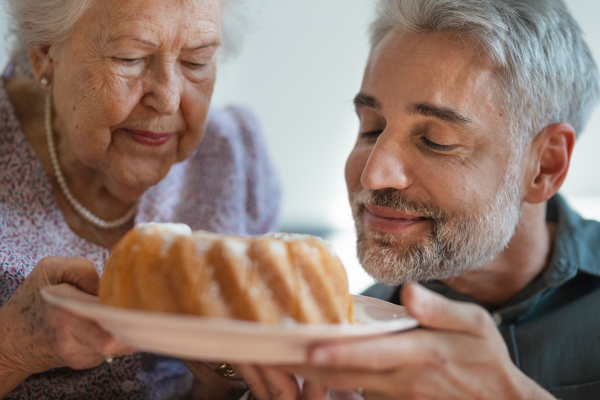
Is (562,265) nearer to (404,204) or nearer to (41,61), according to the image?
(404,204)

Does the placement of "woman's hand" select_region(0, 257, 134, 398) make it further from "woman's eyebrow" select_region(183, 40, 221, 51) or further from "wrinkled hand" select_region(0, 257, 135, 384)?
"woman's eyebrow" select_region(183, 40, 221, 51)

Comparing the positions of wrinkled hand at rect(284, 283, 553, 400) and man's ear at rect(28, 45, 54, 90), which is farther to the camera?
man's ear at rect(28, 45, 54, 90)

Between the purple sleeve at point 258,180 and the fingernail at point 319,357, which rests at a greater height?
the fingernail at point 319,357

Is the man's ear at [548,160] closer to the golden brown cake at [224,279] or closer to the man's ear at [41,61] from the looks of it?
the golden brown cake at [224,279]

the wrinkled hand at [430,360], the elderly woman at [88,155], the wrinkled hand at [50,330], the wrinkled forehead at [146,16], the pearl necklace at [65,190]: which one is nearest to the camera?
the wrinkled hand at [430,360]

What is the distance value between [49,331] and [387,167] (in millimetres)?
847

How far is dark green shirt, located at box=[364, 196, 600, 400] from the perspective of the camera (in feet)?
4.54

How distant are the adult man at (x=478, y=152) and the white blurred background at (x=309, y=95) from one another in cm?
172

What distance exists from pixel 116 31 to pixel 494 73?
3.23 ft

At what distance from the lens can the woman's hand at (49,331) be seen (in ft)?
2.96

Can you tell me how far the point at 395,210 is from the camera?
4.32 ft

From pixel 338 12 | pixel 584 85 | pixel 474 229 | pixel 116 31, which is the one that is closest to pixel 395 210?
pixel 474 229

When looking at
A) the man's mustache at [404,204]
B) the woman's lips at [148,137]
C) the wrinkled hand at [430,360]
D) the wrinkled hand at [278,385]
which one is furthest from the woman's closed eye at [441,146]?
the woman's lips at [148,137]

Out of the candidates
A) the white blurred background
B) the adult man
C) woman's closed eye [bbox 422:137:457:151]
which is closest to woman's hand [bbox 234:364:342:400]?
the adult man
